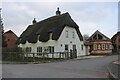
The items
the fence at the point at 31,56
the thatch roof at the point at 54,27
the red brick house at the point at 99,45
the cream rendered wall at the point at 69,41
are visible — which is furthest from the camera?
the red brick house at the point at 99,45

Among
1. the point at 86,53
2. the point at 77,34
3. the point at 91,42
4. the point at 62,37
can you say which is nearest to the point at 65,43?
the point at 62,37

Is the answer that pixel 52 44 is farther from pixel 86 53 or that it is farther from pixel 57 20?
pixel 86 53

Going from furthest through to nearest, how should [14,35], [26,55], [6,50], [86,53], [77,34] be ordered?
[14,35], [86,53], [77,34], [6,50], [26,55]

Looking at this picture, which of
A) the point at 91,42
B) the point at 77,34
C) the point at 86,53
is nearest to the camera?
the point at 77,34

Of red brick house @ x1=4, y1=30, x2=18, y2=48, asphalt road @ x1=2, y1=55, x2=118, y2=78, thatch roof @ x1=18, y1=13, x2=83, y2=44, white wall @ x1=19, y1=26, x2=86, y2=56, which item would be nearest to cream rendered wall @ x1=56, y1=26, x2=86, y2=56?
white wall @ x1=19, y1=26, x2=86, y2=56

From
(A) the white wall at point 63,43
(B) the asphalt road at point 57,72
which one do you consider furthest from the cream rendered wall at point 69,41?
(B) the asphalt road at point 57,72

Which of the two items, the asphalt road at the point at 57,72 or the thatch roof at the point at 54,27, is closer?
the asphalt road at the point at 57,72

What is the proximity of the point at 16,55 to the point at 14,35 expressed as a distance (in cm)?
4037

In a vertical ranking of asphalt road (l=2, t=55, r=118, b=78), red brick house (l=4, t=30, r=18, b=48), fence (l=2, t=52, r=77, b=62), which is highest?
red brick house (l=4, t=30, r=18, b=48)

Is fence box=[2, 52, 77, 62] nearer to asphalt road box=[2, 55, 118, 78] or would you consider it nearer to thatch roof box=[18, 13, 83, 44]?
thatch roof box=[18, 13, 83, 44]

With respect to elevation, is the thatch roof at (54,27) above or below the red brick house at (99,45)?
above

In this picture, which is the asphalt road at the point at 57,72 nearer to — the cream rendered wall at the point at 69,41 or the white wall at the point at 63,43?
the white wall at the point at 63,43

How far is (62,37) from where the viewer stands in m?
46.7

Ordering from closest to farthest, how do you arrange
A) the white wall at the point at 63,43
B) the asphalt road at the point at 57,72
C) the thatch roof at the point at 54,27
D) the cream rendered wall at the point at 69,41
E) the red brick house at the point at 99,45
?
1. the asphalt road at the point at 57,72
2. the white wall at the point at 63,43
3. the cream rendered wall at the point at 69,41
4. the thatch roof at the point at 54,27
5. the red brick house at the point at 99,45
